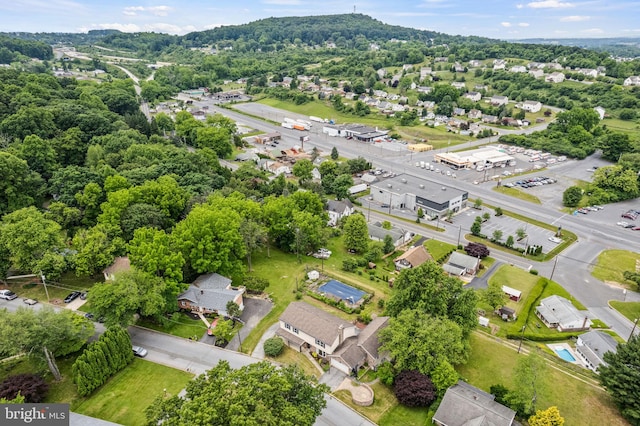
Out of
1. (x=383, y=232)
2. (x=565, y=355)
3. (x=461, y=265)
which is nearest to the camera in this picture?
(x=565, y=355)

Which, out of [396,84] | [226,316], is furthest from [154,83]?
[226,316]

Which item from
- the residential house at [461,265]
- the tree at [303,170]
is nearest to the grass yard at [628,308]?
the residential house at [461,265]

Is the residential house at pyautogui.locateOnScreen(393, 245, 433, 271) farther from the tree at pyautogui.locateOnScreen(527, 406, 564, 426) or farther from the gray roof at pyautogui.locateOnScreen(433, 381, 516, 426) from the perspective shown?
the tree at pyautogui.locateOnScreen(527, 406, 564, 426)

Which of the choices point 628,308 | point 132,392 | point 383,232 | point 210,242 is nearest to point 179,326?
point 132,392

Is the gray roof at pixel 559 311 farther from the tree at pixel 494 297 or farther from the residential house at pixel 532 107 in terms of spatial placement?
the residential house at pixel 532 107

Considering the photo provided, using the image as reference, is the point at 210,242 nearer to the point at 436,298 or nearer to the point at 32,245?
the point at 32,245

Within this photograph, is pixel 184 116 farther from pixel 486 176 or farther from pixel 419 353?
pixel 419 353

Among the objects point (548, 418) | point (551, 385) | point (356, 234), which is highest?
point (356, 234)
